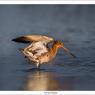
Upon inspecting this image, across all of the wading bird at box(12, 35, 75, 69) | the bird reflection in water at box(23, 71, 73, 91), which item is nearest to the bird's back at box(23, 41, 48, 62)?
the wading bird at box(12, 35, 75, 69)

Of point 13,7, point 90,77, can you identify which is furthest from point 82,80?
point 13,7

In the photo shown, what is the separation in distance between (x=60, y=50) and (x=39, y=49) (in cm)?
14

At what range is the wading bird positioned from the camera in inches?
320

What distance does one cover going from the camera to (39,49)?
26.9ft

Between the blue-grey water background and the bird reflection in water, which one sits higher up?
the blue-grey water background

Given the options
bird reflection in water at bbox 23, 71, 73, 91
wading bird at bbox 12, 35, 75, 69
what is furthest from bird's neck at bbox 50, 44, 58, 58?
bird reflection in water at bbox 23, 71, 73, 91

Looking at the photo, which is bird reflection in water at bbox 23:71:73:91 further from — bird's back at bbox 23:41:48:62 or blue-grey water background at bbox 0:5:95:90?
bird's back at bbox 23:41:48:62

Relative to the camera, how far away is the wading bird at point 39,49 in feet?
26.7

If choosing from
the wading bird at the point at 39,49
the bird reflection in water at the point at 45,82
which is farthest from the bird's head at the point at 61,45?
the bird reflection in water at the point at 45,82

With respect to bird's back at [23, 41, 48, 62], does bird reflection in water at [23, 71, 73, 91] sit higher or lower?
lower

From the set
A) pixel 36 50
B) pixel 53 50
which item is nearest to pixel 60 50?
pixel 53 50

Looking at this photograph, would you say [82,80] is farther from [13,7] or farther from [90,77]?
[13,7]

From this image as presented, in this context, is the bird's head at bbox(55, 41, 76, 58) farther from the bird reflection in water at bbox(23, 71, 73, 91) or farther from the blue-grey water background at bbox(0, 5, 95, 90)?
the bird reflection in water at bbox(23, 71, 73, 91)

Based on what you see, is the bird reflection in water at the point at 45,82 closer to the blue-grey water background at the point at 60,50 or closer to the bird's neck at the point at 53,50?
the blue-grey water background at the point at 60,50
